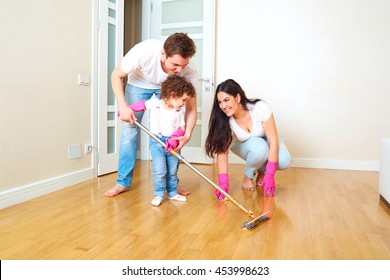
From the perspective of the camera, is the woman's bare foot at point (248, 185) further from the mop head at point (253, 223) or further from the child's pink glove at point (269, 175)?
the mop head at point (253, 223)

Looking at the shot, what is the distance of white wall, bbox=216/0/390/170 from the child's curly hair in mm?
2005

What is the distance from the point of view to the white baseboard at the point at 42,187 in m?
2.04

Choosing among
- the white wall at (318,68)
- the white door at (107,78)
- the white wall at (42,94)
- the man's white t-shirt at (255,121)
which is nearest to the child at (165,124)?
the man's white t-shirt at (255,121)

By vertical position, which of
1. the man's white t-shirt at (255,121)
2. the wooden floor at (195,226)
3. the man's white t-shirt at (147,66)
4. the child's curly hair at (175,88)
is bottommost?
the wooden floor at (195,226)

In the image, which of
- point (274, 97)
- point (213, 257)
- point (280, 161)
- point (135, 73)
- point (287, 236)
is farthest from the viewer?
point (274, 97)

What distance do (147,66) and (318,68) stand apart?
90.2 inches

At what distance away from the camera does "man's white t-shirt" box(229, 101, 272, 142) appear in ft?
7.67

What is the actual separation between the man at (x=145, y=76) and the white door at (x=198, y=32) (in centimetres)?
157

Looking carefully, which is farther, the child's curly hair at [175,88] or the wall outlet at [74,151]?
the wall outlet at [74,151]

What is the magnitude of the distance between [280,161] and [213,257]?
49.7 inches

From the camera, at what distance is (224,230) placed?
165 cm

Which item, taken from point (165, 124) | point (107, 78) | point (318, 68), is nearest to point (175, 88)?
point (165, 124)

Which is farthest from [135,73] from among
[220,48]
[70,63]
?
[220,48]

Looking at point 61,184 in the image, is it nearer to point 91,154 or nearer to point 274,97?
point 91,154
